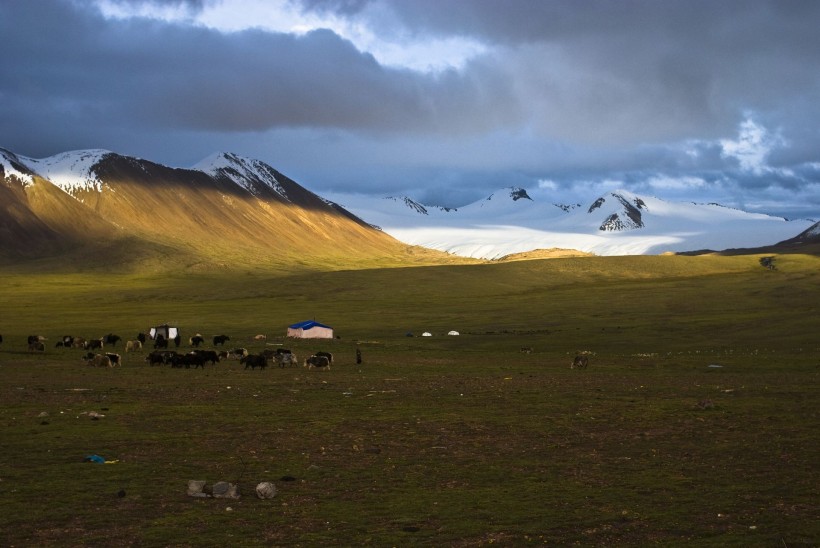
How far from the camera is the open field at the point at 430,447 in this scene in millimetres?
14500

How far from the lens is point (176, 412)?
2780 centimetres

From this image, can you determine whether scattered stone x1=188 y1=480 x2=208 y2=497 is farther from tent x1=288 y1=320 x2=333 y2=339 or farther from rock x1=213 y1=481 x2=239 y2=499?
tent x1=288 y1=320 x2=333 y2=339

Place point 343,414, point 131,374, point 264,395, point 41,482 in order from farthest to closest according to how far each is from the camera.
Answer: point 131,374 → point 264,395 → point 343,414 → point 41,482

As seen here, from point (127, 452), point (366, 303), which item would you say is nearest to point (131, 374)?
point (127, 452)

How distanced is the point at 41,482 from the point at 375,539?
26.3 ft

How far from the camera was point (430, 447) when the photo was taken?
21.8 meters

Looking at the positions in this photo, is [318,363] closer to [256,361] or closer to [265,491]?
[256,361]

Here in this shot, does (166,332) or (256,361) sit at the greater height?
(166,332)

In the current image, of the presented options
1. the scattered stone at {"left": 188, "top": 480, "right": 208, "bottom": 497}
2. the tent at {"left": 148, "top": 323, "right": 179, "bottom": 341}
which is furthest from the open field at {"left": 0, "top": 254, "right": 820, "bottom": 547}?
the tent at {"left": 148, "top": 323, "right": 179, "bottom": 341}

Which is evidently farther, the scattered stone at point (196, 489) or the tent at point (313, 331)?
the tent at point (313, 331)

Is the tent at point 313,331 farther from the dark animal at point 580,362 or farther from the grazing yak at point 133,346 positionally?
the dark animal at point 580,362

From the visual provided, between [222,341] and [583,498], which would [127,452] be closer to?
[583,498]

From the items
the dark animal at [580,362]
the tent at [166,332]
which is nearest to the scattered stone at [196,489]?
the dark animal at [580,362]

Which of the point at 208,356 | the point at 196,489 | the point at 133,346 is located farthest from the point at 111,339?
the point at 196,489
